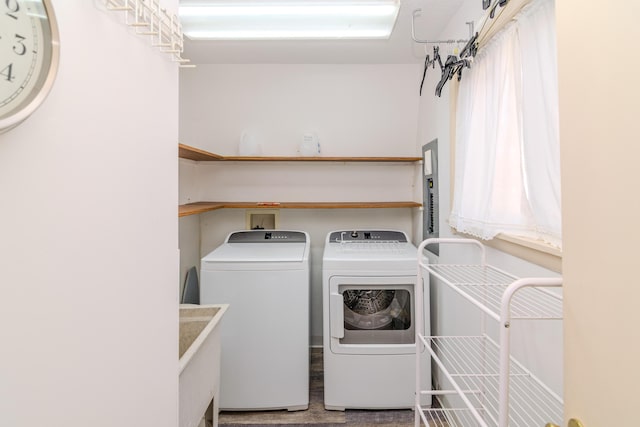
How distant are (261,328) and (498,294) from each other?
53.3 inches

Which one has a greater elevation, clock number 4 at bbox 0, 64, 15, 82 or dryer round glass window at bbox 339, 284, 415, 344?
clock number 4 at bbox 0, 64, 15, 82

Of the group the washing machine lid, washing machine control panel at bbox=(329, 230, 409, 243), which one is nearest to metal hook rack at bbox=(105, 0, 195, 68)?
the washing machine lid

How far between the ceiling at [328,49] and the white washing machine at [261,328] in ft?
5.28

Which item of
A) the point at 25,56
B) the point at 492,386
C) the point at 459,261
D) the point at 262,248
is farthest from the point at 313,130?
the point at 25,56

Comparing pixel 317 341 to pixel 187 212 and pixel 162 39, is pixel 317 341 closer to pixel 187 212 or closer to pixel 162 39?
pixel 187 212

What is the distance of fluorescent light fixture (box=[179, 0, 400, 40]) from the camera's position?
5.28ft

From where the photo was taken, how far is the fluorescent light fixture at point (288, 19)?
1.61 m

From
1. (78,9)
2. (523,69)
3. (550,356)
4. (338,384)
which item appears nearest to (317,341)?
(338,384)

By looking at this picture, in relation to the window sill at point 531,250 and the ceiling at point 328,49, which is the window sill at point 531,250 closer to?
the window sill at point 531,250

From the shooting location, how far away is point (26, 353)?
48cm

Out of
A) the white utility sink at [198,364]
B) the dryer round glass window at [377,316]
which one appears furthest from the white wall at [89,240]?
the dryer round glass window at [377,316]

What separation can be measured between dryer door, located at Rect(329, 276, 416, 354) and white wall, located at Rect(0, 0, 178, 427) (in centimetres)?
118

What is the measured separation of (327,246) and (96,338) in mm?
1766

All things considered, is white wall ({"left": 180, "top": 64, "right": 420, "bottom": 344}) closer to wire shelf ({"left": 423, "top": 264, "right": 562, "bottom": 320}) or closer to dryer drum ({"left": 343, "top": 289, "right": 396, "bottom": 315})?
dryer drum ({"left": 343, "top": 289, "right": 396, "bottom": 315})
